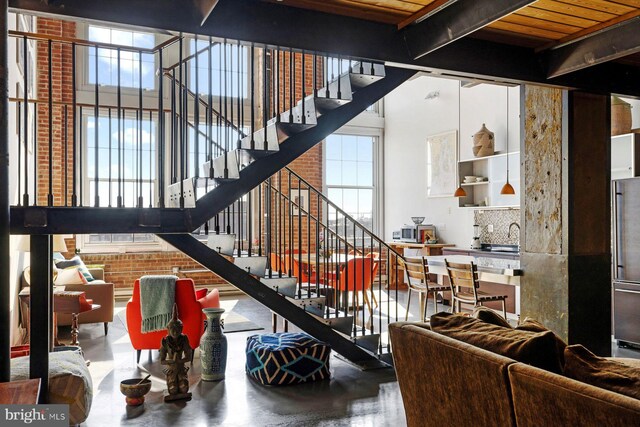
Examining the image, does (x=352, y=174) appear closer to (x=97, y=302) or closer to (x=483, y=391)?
(x=97, y=302)

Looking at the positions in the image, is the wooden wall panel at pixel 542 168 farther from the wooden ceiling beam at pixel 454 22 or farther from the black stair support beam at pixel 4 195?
the black stair support beam at pixel 4 195

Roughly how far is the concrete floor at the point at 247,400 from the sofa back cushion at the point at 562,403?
1782 millimetres

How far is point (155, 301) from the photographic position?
196 inches

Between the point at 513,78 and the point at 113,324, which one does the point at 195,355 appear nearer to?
the point at 113,324

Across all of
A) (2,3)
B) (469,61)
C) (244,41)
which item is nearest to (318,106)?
(244,41)

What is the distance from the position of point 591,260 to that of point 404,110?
264 inches

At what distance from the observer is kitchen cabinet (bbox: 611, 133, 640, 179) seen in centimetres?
573

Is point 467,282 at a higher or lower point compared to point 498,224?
lower

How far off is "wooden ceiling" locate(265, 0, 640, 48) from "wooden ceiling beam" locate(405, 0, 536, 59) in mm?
66

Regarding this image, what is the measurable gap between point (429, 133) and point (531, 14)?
21.1 ft

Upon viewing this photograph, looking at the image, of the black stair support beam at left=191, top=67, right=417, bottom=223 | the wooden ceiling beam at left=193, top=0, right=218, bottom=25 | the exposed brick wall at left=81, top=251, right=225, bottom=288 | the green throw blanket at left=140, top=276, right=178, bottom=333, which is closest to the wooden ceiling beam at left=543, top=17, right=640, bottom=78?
the black stair support beam at left=191, top=67, right=417, bottom=223

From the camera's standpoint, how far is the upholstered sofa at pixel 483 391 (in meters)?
1.63

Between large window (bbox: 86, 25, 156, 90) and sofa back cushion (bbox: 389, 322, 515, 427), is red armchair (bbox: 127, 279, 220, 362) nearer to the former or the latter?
sofa back cushion (bbox: 389, 322, 515, 427)

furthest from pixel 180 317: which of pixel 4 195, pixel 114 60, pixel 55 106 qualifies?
pixel 114 60
